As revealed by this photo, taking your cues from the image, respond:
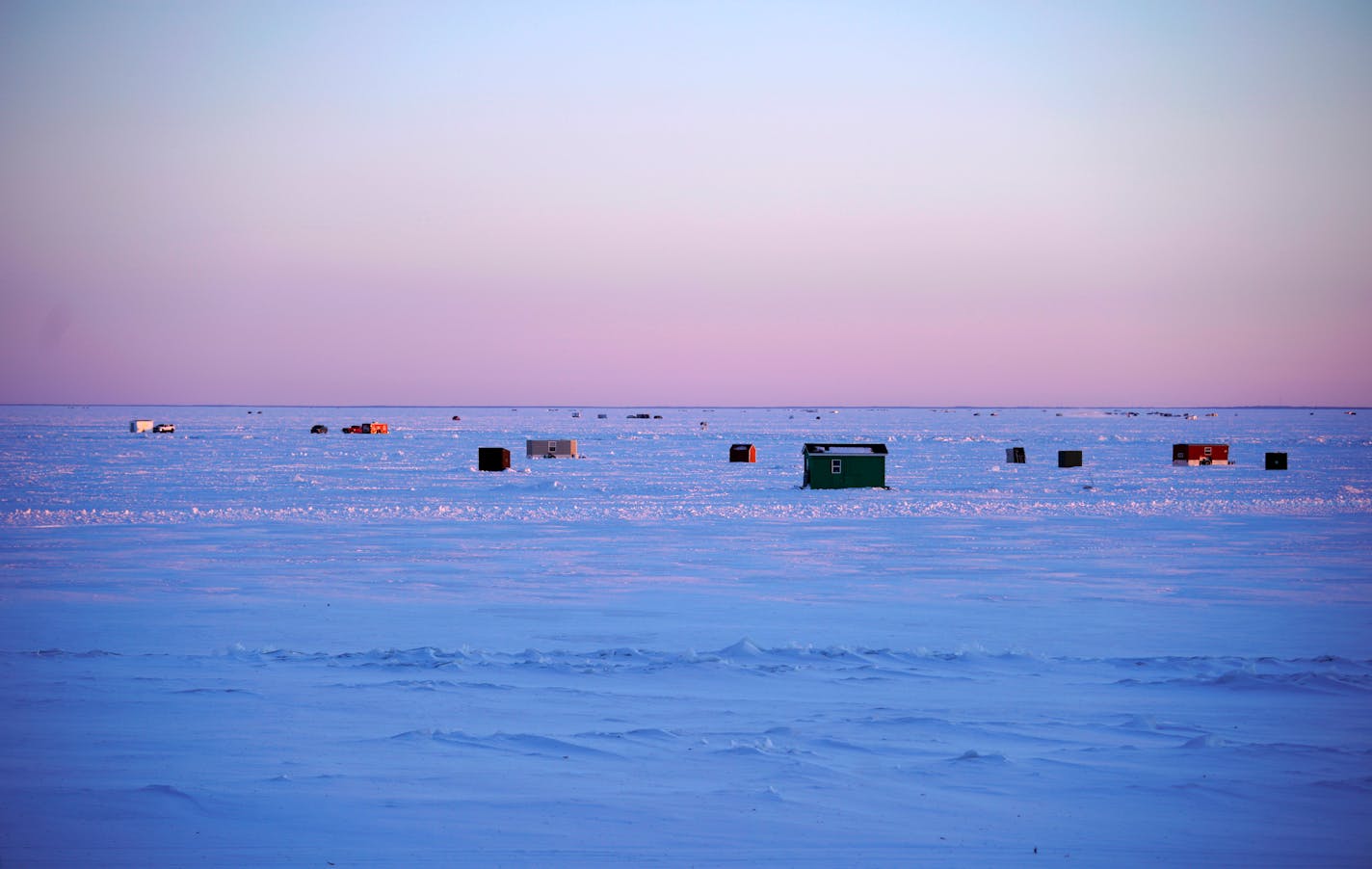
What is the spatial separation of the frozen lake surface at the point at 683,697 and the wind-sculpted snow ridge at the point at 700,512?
376 centimetres

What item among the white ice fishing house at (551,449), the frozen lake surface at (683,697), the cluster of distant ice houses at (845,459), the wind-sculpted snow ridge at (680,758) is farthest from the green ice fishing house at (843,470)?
the wind-sculpted snow ridge at (680,758)

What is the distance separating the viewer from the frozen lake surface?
8445mm

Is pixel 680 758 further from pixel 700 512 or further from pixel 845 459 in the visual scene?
pixel 845 459

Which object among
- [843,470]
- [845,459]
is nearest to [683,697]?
[843,470]

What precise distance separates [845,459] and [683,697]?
118 feet

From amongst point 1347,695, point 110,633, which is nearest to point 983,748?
point 1347,695

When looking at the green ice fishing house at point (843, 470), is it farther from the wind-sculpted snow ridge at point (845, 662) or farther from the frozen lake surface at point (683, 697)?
the wind-sculpted snow ridge at point (845, 662)

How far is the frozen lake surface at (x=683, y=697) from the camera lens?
332 inches

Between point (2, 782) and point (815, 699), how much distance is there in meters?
7.48

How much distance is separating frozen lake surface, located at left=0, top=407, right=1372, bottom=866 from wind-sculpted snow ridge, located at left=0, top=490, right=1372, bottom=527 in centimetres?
376

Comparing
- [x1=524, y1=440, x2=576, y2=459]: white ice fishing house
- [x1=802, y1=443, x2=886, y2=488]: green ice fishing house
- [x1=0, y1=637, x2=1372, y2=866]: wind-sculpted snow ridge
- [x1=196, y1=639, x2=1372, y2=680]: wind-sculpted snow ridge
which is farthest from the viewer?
[x1=524, y1=440, x2=576, y2=459]: white ice fishing house

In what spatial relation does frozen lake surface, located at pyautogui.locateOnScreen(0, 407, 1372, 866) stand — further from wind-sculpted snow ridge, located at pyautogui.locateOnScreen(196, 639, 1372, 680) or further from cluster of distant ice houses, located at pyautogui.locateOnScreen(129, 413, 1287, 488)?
cluster of distant ice houses, located at pyautogui.locateOnScreen(129, 413, 1287, 488)

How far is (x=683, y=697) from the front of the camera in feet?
40.8

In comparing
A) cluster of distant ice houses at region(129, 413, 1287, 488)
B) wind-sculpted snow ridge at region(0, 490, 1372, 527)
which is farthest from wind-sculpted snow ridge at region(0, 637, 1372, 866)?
cluster of distant ice houses at region(129, 413, 1287, 488)
